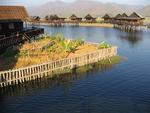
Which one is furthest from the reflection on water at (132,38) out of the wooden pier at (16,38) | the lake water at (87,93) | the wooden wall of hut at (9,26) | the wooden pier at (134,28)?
the lake water at (87,93)

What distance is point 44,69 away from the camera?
122 ft

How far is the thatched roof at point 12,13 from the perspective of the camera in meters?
50.9

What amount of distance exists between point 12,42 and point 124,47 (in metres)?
26.0

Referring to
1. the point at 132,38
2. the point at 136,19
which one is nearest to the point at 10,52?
the point at 132,38

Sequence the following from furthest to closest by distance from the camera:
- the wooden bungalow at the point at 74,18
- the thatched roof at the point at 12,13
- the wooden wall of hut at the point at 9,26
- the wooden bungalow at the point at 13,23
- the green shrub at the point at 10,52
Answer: the wooden bungalow at the point at 74,18, the wooden wall of hut at the point at 9,26, the thatched roof at the point at 12,13, the wooden bungalow at the point at 13,23, the green shrub at the point at 10,52

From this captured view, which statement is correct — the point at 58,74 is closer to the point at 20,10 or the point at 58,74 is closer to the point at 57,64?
the point at 57,64

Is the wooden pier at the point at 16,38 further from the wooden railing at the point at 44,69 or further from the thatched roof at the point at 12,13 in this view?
the wooden railing at the point at 44,69

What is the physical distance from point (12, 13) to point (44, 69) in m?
19.6

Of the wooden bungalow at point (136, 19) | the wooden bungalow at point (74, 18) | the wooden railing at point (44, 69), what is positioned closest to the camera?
the wooden railing at point (44, 69)

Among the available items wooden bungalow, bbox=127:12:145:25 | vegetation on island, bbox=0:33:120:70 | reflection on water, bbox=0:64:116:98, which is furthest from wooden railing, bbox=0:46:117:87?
wooden bungalow, bbox=127:12:145:25

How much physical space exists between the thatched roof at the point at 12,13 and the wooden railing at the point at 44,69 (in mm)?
16710

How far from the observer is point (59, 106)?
1112 inches

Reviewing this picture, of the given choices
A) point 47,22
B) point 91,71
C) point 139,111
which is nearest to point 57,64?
point 91,71

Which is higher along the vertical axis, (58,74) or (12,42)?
(12,42)
